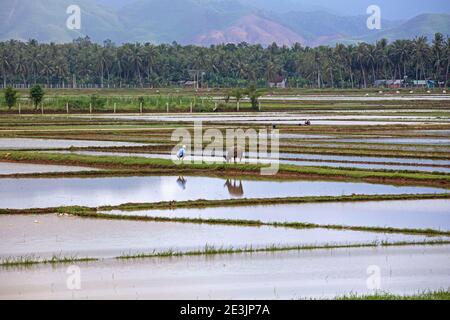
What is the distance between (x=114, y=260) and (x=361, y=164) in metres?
12.2

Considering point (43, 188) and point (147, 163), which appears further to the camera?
point (147, 163)

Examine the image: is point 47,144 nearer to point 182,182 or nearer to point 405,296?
point 182,182

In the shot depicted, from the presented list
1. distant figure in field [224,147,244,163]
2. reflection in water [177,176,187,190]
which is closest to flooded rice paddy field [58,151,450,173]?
distant figure in field [224,147,244,163]

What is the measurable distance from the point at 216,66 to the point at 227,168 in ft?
269

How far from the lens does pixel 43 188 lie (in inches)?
761

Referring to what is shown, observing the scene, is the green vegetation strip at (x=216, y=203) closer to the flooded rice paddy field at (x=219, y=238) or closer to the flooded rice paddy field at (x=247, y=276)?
the flooded rice paddy field at (x=219, y=238)

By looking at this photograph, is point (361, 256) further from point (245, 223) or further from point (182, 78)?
point (182, 78)

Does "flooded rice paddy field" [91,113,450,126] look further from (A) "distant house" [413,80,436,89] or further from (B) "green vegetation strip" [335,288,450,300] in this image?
(A) "distant house" [413,80,436,89]

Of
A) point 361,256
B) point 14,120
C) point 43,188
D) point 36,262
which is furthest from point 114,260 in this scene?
point 14,120

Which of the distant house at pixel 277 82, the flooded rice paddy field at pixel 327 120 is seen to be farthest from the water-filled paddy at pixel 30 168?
the distant house at pixel 277 82

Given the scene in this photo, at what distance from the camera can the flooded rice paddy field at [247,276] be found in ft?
34.7

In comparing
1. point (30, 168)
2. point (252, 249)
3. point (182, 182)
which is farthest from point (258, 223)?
point (30, 168)
